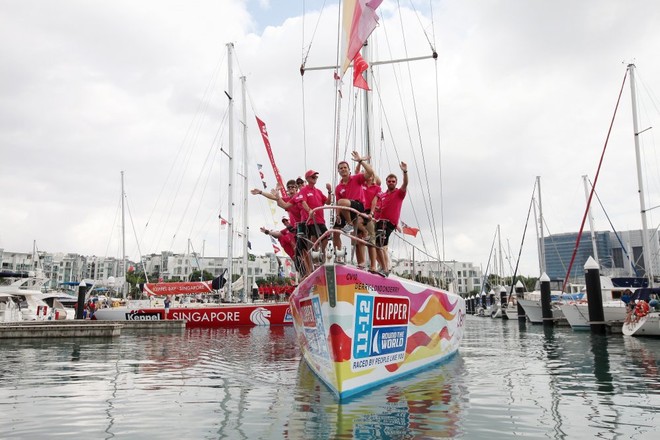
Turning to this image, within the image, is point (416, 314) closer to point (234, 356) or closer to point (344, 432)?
point (344, 432)

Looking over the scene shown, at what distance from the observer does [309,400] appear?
698 cm

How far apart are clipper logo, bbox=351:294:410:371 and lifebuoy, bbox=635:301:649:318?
15.5 meters

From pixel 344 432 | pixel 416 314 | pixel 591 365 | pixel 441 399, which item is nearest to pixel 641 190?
pixel 591 365

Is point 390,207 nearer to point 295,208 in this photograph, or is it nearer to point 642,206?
point 295,208

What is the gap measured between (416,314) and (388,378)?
1348 millimetres

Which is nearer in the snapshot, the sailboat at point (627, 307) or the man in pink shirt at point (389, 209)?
the man in pink shirt at point (389, 209)

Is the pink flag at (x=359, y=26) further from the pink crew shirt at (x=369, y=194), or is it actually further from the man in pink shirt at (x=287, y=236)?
the man in pink shirt at (x=287, y=236)

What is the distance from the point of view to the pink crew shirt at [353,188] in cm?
906

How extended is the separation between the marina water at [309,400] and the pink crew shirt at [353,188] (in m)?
3.36

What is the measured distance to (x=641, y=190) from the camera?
2373 centimetres

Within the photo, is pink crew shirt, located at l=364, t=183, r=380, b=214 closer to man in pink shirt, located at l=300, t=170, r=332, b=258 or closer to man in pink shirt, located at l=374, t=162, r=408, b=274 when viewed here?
man in pink shirt, located at l=374, t=162, r=408, b=274

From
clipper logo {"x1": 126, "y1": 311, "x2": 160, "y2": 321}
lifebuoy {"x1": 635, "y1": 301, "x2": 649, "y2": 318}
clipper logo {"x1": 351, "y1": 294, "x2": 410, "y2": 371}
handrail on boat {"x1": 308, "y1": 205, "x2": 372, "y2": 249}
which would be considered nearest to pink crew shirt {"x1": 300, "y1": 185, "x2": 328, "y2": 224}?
handrail on boat {"x1": 308, "y1": 205, "x2": 372, "y2": 249}

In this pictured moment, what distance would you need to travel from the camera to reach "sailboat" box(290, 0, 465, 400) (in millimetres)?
6844

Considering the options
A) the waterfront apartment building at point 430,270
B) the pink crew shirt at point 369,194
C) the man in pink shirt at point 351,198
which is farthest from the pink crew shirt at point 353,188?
the waterfront apartment building at point 430,270
